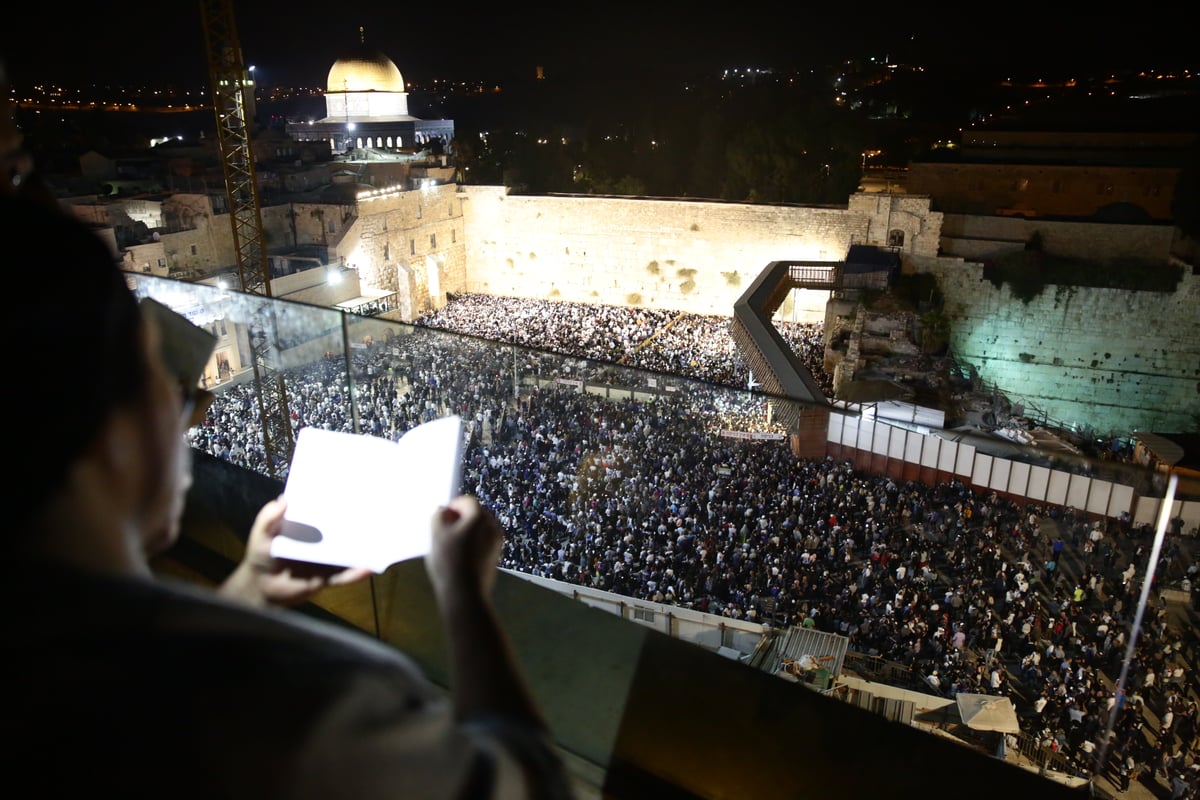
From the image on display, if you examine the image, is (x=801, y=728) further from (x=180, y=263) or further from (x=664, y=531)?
(x=180, y=263)

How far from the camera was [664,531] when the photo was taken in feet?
20.6

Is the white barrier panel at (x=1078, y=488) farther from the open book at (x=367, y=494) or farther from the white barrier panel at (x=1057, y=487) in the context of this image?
the open book at (x=367, y=494)

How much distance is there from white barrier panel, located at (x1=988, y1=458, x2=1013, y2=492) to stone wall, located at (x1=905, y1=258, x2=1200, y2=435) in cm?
1219

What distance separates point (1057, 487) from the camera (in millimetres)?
3309

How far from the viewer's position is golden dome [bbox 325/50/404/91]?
31.3 metres

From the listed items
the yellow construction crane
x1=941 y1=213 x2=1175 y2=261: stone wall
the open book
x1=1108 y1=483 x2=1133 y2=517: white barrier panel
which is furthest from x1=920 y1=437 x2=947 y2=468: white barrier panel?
x1=941 y1=213 x2=1175 y2=261: stone wall

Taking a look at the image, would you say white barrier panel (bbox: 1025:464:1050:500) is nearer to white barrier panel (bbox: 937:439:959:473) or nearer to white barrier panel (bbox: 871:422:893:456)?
white barrier panel (bbox: 937:439:959:473)

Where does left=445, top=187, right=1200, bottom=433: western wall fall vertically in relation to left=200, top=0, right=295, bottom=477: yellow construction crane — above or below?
below

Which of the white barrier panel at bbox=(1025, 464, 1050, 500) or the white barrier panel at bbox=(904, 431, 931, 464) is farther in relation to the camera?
the white barrier panel at bbox=(904, 431, 931, 464)

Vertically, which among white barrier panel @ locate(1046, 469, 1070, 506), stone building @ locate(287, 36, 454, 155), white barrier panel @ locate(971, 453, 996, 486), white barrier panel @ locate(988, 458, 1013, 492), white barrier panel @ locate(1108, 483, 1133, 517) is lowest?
white barrier panel @ locate(971, 453, 996, 486)

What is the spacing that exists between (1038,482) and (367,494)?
3349 millimetres

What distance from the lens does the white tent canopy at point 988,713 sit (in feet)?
16.7

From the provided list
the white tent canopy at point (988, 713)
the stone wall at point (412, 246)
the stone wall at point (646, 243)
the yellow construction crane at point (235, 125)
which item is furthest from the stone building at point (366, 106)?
the white tent canopy at point (988, 713)

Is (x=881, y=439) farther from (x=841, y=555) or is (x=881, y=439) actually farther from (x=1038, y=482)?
(x=841, y=555)
